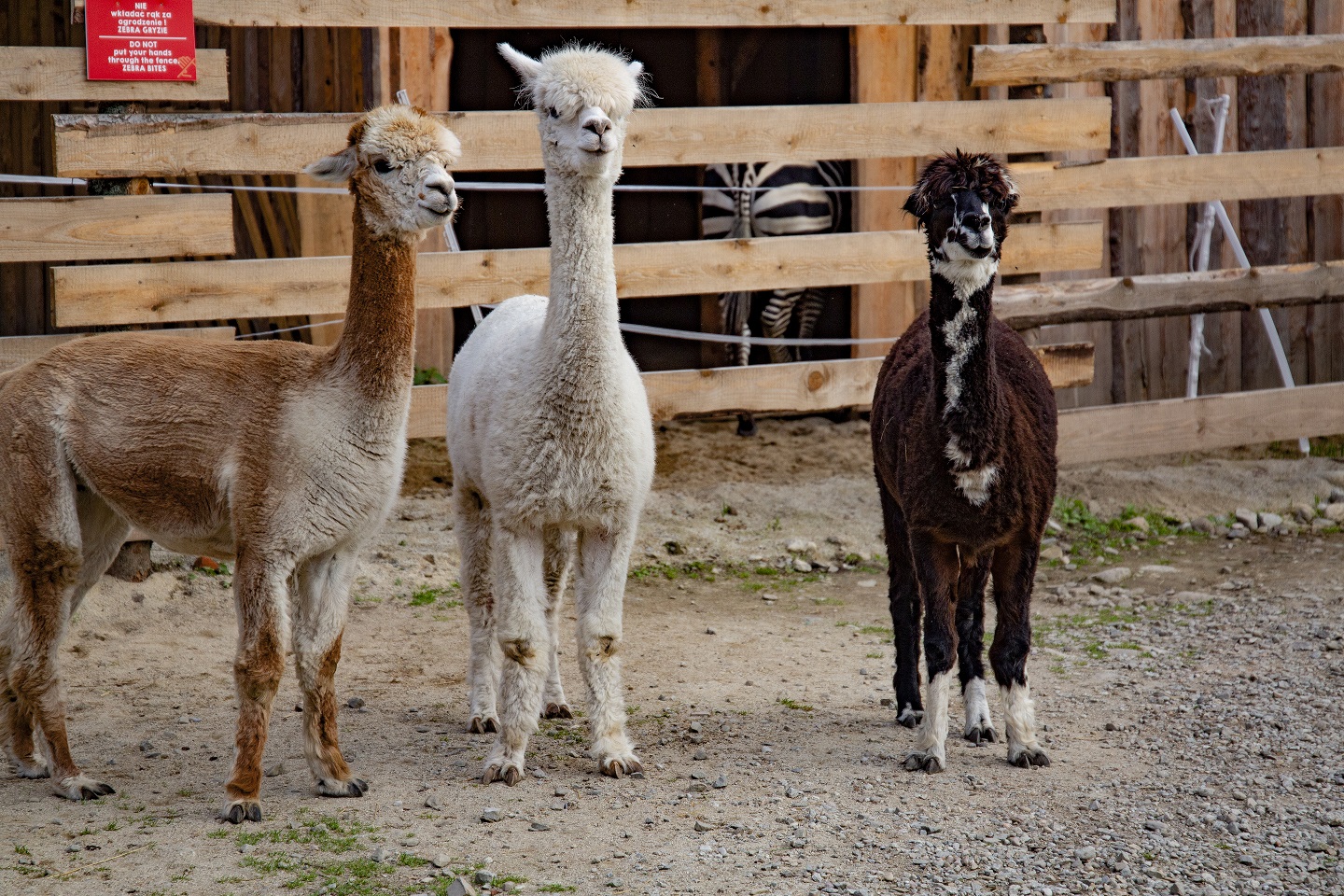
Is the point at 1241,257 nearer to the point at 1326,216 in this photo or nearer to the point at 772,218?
the point at 1326,216

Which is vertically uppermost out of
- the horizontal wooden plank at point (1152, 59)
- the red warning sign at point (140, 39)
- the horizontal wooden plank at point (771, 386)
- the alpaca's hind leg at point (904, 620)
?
the horizontal wooden plank at point (1152, 59)

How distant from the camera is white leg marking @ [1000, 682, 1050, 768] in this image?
4.62 meters

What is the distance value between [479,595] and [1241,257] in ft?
21.0

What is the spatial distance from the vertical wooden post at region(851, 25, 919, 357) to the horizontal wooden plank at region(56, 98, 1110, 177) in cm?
107

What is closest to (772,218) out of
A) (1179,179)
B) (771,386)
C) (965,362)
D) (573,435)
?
(771,386)

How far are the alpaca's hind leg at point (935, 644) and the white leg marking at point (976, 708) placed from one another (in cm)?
35

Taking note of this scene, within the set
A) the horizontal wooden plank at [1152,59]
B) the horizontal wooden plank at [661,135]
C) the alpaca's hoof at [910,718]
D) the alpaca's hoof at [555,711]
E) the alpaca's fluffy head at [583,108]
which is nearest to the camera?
the alpaca's fluffy head at [583,108]

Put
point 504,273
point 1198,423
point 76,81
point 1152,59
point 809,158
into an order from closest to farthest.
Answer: point 76,81 → point 504,273 → point 809,158 → point 1152,59 → point 1198,423

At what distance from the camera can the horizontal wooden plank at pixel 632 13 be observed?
6.73 metres

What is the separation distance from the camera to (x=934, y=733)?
461 centimetres

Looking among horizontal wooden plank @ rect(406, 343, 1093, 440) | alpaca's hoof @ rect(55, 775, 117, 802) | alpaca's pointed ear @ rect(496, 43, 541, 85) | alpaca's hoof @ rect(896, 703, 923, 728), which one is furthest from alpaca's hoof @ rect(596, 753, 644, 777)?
horizontal wooden plank @ rect(406, 343, 1093, 440)

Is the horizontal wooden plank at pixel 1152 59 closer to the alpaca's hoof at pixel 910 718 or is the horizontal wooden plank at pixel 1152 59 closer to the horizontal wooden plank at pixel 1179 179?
the horizontal wooden plank at pixel 1179 179

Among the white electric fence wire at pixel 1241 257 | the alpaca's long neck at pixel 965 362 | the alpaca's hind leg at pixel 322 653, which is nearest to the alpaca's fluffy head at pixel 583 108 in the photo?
the alpaca's long neck at pixel 965 362

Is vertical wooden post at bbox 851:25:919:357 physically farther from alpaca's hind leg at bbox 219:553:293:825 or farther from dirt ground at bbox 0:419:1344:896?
alpaca's hind leg at bbox 219:553:293:825
